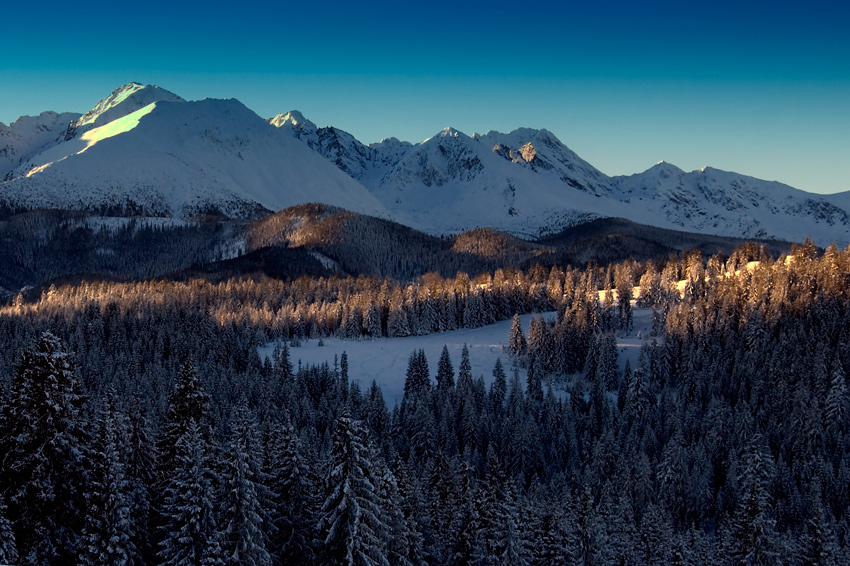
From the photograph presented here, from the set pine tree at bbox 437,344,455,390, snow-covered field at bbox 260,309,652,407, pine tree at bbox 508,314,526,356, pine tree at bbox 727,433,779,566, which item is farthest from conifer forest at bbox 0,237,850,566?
snow-covered field at bbox 260,309,652,407

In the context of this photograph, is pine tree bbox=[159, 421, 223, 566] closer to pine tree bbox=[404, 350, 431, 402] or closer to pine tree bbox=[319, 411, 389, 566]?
pine tree bbox=[319, 411, 389, 566]

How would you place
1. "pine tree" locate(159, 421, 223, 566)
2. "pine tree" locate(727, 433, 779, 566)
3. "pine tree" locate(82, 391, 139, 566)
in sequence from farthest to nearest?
"pine tree" locate(727, 433, 779, 566) < "pine tree" locate(159, 421, 223, 566) < "pine tree" locate(82, 391, 139, 566)

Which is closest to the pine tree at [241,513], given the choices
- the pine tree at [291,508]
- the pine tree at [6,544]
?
the pine tree at [291,508]

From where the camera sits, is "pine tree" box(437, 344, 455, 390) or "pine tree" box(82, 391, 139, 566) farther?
"pine tree" box(437, 344, 455, 390)

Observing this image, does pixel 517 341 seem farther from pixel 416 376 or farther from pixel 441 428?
pixel 441 428

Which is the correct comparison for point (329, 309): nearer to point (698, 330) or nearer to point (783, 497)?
point (698, 330)

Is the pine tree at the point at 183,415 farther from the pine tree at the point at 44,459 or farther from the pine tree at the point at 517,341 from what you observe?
the pine tree at the point at 517,341

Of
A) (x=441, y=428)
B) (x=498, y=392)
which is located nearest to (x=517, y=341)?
(x=498, y=392)

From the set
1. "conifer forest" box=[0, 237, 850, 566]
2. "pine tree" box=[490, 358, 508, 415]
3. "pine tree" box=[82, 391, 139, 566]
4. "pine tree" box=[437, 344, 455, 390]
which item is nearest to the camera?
"pine tree" box=[82, 391, 139, 566]

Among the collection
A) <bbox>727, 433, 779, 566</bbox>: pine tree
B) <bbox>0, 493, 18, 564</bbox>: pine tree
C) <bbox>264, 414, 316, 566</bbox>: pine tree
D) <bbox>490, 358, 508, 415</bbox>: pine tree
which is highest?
<bbox>0, 493, 18, 564</bbox>: pine tree
